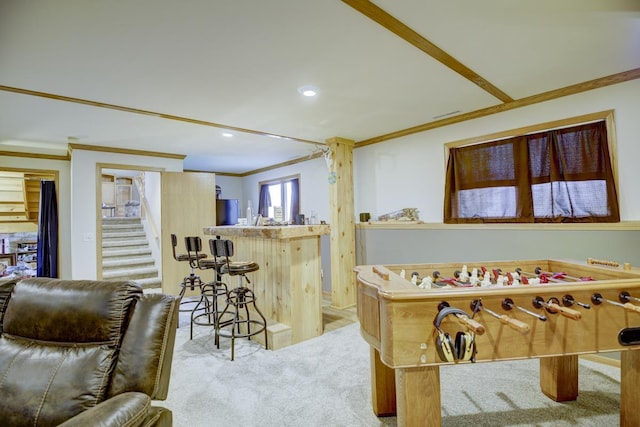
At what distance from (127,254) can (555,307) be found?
7.03m

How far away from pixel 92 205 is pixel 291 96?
3586 mm

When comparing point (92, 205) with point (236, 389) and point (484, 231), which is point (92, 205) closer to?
point (236, 389)

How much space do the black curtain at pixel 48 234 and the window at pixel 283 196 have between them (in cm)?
326

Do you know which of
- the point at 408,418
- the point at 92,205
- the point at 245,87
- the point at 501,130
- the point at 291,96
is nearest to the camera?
the point at 408,418

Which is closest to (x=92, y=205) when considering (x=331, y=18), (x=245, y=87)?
(x=245, y=87)

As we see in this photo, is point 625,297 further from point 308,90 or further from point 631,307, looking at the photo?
point 308,90

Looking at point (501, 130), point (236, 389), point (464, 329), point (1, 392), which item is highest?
point (501, 130)

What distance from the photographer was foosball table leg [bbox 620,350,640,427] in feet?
5.27

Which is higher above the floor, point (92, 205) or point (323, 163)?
point (323, 163)

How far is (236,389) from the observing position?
230 centimetres

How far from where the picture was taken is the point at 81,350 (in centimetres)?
130

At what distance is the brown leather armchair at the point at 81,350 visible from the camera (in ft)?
3.92

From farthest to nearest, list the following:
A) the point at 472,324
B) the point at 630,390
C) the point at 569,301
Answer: the point at 630,390, the point at 569,301, the point at 472,324

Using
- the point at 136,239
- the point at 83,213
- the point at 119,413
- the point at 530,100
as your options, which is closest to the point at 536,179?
the point at 530,100
